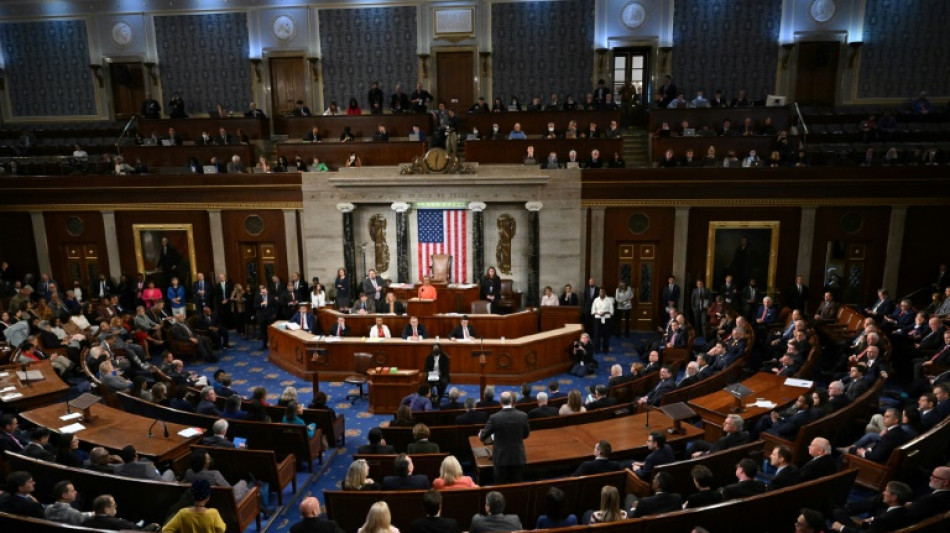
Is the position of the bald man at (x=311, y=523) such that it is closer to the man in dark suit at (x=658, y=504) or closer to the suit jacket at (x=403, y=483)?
the suit jacket at (x=403, y=483)

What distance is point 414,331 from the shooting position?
41.5 ft

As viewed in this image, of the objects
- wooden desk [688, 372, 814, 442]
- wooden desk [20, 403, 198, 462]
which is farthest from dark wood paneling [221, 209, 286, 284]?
wooden desk [688, 372, 814, 442]

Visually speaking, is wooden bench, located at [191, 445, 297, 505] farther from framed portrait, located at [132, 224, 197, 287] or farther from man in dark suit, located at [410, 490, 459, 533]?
framed portrait, located at [132, 224, 197, 287]

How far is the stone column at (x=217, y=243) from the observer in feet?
55.8

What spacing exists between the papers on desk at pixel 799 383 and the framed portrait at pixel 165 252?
1433 centimetres

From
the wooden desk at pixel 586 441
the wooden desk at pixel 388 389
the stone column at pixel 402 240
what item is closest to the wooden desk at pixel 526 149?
the stone column at pixel 402 240

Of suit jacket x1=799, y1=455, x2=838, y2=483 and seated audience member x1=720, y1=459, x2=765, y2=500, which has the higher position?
seated audience member x1=720, y1=459, x2=765, y2=500

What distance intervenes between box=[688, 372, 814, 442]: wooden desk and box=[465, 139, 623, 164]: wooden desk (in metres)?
8.20

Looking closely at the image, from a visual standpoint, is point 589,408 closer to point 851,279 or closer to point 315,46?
point 851,279

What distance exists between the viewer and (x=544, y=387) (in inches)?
496

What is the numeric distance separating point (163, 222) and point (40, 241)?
3629 millimetres

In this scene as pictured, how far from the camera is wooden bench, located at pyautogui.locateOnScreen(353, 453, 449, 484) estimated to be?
285 inches

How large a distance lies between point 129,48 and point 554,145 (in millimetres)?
14526

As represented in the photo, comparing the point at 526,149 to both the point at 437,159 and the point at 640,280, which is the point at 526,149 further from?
the point at 640,280
